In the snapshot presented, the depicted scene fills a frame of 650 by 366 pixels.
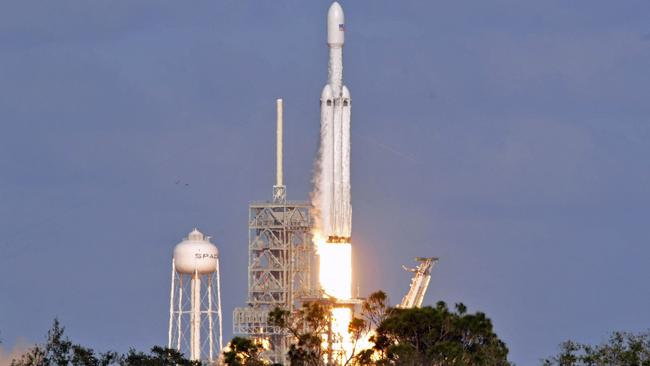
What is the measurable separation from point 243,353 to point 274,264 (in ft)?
136

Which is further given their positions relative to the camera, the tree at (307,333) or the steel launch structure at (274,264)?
the steel launch structure at (274,264)

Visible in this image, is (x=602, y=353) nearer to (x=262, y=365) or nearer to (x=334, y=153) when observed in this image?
(x=262, y=365)

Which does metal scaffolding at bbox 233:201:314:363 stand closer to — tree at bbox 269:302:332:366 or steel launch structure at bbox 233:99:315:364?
steel launch structure at bbox 233:99:315:364

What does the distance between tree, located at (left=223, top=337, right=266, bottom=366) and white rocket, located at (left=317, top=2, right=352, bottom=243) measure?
26.1 metres

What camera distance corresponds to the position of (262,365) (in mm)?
151625

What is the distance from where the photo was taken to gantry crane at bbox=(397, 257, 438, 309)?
7229 inches

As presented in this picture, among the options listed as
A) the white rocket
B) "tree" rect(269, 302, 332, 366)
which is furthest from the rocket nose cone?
"tree" rect(269, 302, 332, 366)

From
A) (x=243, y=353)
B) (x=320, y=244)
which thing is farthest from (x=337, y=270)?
(x=243, y=353)

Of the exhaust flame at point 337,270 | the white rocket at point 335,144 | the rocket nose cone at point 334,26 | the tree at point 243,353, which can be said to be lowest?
the tree at point 243,353

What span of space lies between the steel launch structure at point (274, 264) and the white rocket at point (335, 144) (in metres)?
12.5

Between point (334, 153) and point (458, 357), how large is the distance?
128 feet

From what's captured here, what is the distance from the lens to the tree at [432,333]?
149m

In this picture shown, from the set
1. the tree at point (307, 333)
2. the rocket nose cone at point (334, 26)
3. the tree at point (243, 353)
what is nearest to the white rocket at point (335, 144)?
the rocket nose cone at point (334, 26)

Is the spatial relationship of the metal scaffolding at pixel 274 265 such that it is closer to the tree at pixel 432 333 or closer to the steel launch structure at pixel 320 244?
the steel launch structure at pixel 320 244
